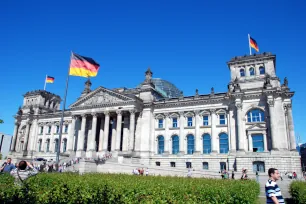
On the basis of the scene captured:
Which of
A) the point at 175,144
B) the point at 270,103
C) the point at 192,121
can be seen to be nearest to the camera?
the point at 270,103

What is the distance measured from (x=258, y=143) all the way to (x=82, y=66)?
1362 inches

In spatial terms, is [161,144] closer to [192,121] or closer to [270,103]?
[192,121]

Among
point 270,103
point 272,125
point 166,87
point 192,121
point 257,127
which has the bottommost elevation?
point 257,127

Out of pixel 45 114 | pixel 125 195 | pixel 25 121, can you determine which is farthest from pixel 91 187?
pixel 25 121

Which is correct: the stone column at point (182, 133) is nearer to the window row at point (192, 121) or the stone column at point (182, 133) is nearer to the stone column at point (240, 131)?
the window row at point (192, 121)

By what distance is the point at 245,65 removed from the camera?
50656 millimetres

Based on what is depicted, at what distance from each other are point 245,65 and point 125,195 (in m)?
47.2

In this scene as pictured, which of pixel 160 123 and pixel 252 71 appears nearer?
pixel 252 71

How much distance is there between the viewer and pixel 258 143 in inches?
1783

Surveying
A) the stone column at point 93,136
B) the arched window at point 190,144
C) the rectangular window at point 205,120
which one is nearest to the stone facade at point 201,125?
the arched window at point 190,144

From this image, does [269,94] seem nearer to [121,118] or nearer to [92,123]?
[121,118]

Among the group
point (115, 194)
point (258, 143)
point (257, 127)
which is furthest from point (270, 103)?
point (115, 194)

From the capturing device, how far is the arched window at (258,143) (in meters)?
45.0

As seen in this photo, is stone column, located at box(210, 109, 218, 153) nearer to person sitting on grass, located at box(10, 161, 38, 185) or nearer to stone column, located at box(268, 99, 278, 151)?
stone column, located at box(268, 99, 278, 151)
